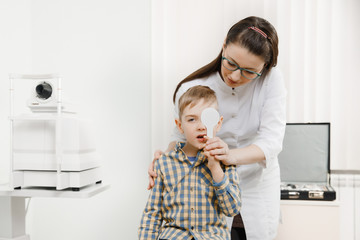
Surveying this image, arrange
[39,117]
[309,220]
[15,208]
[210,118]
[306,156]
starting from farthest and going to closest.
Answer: [306,156], [309,220], [15,208], [39,117], [210,118]

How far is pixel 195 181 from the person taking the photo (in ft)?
4.03

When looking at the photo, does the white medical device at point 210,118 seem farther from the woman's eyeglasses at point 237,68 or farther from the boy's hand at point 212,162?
the woman's eyeglasses at point 237,68

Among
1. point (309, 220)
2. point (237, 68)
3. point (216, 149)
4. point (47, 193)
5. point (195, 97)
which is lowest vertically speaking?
point (309, 220)

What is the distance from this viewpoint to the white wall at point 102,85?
2.26 meters

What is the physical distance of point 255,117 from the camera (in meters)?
1.46

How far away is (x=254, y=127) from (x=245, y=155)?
0.24 meters

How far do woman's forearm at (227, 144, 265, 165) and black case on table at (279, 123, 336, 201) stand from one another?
779 millimetres

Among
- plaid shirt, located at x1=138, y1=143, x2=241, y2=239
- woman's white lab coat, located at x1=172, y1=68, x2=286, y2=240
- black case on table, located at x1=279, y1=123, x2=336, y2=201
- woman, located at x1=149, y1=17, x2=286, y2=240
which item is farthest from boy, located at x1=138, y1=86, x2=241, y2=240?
black case on table, located at x1=279, y1=123, x2=336, y2=201

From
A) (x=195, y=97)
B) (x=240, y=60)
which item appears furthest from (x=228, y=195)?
(x=240, y=60)

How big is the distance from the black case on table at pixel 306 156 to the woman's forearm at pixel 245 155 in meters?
0.78

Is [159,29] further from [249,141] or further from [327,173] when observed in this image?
[327,173]

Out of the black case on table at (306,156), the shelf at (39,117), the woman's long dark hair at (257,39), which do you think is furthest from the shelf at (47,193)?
the black case on table at (306,156)

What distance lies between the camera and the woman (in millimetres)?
1322

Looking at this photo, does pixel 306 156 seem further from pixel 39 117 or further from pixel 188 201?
pixel 39 117
